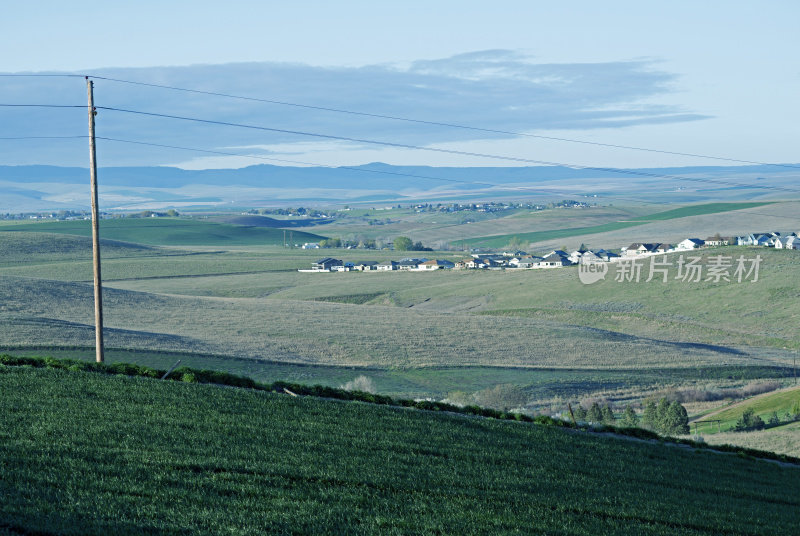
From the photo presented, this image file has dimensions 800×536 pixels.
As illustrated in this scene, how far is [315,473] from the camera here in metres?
17.6

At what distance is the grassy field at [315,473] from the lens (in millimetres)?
14266

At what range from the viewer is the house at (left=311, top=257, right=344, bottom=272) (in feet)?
478

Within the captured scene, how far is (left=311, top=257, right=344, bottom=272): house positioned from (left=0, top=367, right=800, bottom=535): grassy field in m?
118

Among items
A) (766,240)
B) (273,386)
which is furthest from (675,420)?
(766,240)

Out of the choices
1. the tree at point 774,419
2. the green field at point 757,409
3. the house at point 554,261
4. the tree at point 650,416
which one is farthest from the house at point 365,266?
the tree at point 774,419

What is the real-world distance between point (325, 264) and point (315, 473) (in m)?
132

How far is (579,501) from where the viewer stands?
18.3m

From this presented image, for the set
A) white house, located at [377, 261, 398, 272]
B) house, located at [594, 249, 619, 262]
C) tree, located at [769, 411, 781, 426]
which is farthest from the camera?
house, located at [594, 249, 619, 262]

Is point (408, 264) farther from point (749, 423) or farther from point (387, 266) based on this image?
point (749, 423)

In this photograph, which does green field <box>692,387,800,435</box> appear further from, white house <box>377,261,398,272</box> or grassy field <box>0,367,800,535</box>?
white house <box>377,261,398,272</box>

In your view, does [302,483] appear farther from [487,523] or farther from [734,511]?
[734,511]

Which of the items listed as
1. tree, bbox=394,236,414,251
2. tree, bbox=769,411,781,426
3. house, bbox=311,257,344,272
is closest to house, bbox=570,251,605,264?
house, bbox=311,257,344,272

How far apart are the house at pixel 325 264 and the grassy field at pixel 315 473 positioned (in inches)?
4646

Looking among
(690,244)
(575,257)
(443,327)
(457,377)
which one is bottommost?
(457,377)
